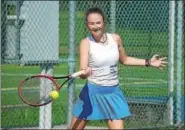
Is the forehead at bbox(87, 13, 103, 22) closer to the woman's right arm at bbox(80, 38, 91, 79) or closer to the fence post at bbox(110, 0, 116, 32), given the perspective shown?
the woman's right arm at bbox(80, 38, 91, 79)

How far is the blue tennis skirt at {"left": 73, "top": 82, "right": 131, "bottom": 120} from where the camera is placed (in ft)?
20.7

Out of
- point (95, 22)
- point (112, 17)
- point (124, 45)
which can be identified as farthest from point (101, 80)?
point (124, 45)

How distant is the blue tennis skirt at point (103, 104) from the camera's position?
6320 mm

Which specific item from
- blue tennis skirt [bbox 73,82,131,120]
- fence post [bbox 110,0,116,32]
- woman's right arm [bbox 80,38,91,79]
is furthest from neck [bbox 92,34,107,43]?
fence post [bbox 110,0,116,32]

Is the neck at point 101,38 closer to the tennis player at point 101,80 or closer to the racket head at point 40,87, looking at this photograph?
the tennis player at point 101,80

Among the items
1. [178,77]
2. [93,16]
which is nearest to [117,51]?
[93,16]

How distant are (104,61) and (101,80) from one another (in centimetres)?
20

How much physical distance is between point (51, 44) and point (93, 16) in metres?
2.62

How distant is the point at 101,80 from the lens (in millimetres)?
6328

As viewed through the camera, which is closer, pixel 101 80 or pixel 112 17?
pixel 101 80

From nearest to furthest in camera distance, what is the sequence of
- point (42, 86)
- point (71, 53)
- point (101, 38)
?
point (101, 38) < point (42, 86) < point (71, 53)

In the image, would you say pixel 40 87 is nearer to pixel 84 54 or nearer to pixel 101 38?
pixel 84 54

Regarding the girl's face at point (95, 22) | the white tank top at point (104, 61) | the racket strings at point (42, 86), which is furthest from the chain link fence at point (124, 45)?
the girl's face at point (95, 22)

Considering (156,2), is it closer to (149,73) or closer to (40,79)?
(149,73)
